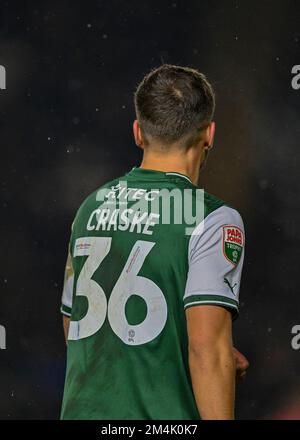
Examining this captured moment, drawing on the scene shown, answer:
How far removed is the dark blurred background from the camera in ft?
18.0

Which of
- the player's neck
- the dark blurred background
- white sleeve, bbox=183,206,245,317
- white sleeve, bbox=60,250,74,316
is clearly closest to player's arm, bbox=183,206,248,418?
white sleeve, bbox=183,206,245,317

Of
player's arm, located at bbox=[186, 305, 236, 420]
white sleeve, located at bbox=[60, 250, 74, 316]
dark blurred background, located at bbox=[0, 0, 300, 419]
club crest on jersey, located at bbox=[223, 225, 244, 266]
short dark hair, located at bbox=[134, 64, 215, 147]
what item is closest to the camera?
player's arm, located at bbox=[186, 305, 236, 420]

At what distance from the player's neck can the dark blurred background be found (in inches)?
129

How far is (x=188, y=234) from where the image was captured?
2100 mm

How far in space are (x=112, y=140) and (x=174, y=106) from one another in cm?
334

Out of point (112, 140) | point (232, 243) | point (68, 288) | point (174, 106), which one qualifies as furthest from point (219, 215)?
point (112, 140)

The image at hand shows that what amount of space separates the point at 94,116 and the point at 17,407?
2012 mm

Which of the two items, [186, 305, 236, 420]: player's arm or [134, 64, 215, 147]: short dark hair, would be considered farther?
[134, 64, 215, 147]: short dark hair

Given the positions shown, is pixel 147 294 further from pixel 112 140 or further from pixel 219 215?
pixel 112 140

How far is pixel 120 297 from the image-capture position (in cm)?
212

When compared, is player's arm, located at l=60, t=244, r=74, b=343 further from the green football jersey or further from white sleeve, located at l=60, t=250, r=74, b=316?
the green football jersey
